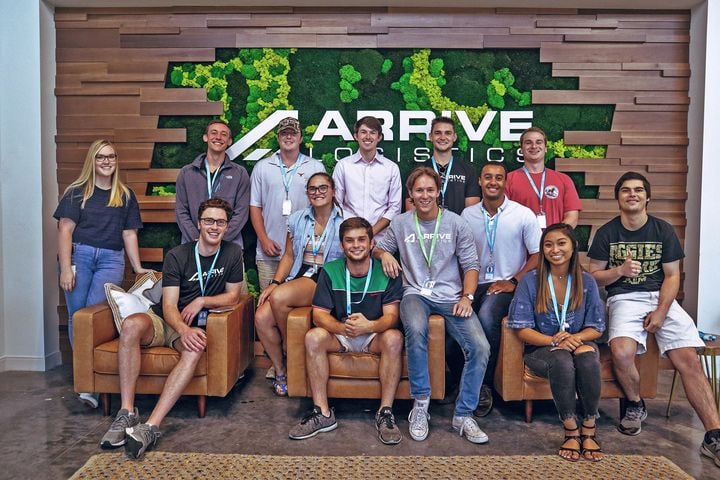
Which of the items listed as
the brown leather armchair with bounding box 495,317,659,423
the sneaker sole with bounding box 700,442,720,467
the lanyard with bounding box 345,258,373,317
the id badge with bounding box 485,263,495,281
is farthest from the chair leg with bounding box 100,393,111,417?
the sneaker sole with bounding box 700,442,720,467

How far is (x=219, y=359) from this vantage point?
3.40m

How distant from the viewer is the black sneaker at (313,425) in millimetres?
3193

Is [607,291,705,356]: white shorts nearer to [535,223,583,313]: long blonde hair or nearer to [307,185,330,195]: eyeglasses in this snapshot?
[535,223,583,313]: long blonde hair

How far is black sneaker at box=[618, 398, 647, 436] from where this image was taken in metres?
3.28

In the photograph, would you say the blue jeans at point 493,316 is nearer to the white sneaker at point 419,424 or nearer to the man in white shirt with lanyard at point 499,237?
the man in white shirt with lanyard at point 499,237

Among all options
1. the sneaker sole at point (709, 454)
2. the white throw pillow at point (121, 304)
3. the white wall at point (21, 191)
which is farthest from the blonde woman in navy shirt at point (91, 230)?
the sneaker sole at point (709, 454)

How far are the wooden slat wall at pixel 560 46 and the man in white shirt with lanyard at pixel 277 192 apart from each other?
73 cm

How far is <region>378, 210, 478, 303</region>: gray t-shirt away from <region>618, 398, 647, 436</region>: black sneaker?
1174 millimetres

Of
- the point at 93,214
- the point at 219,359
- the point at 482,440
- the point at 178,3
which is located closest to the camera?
the point at 482,440

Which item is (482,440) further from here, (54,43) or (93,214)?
(54,43)

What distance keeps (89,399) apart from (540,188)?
3.34 metres

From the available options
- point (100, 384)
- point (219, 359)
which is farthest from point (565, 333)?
point (100, 384)

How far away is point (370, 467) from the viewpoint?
2842 millimetres

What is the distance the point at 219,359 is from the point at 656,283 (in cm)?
265
